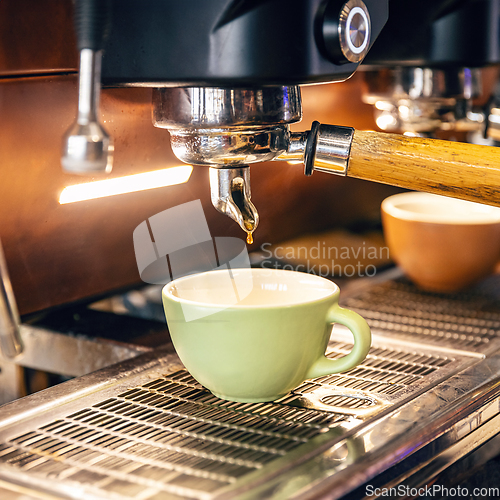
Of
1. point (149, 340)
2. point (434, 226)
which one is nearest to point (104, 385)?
point (149, 340)

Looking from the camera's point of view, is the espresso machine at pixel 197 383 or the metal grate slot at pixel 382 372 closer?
the espresso machine at pixel 197 383

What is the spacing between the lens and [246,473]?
15.8 inches

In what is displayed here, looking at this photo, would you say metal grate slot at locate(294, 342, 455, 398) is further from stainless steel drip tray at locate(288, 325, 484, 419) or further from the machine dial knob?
the machine dial knob

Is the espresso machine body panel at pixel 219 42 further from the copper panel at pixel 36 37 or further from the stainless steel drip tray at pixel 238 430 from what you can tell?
the stainless steel drip tray at pixel 238 430

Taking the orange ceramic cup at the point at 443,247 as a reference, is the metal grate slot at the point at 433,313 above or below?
below

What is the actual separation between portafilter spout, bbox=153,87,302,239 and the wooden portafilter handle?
1.7 inches

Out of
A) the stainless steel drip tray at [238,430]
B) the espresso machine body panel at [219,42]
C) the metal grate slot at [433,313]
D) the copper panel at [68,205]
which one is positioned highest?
the espresso machine body panel at [219,42]

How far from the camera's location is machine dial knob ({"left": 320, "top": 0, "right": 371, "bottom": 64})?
0.43 m

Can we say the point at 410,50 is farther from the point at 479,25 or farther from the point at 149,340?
the point at 149,340

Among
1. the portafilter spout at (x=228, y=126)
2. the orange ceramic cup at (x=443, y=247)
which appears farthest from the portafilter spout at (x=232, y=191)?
the orange ceramic cup at (x=443, y=247)

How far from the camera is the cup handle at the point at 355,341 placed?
Result: 1.62 feet

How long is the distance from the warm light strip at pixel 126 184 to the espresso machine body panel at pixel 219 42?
0.51 ft

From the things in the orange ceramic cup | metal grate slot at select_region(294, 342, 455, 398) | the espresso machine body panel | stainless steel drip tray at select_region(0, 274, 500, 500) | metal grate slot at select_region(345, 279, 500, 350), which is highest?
the espresso machine body panel

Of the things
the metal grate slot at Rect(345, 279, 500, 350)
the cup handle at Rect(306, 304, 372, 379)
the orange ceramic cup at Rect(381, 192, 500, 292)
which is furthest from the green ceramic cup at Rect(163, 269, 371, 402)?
the orange ceramic cup at Rect(381, 192, 500, 292)
